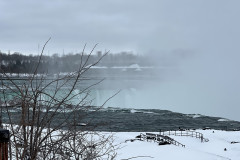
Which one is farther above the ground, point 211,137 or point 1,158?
point 1,158

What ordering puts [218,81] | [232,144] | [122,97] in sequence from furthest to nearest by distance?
[218,81], [122,97], [232,144]

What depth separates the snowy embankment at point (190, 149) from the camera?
77.7 feet

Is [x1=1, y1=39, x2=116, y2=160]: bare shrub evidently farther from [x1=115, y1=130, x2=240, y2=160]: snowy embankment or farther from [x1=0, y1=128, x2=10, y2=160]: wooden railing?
[x1=115, y1=130, x2=240, y2=160]: snowy embankment

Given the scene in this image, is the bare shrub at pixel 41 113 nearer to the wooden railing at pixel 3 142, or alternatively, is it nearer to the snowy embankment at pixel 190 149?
the wooden railing at pixel 3 142

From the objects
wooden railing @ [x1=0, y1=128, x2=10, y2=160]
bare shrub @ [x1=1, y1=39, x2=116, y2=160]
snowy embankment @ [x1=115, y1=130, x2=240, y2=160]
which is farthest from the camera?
snowy embankment @ [x1=115, y1=130, x2=240, y2=160]

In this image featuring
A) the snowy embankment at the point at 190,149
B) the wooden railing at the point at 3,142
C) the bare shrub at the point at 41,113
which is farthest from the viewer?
the snowy embankment at the point at 190,149

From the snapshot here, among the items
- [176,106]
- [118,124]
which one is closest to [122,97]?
[176,106]

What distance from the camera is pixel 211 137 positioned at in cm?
3619

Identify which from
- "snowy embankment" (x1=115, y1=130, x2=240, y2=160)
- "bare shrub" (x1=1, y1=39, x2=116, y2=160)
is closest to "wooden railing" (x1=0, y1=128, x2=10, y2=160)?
"bare shrub" (x1=1, y1=39, x2=116, y2=160)

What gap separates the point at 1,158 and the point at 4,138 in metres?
0.19

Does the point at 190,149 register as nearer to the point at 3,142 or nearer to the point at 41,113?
the point at 41,113

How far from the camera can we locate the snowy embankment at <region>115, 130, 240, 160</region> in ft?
77.7

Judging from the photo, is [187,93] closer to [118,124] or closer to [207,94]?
[207,94]

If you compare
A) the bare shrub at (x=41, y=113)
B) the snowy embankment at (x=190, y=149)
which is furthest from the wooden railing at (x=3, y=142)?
the snowy embankment at (x=190, y=149)
